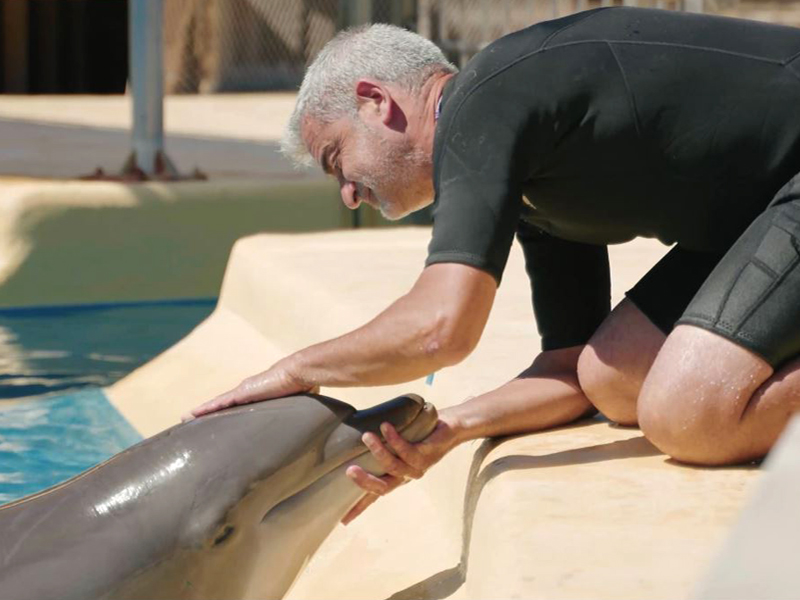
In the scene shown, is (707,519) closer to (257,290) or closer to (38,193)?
(257,290)

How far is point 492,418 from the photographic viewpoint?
3674 mm

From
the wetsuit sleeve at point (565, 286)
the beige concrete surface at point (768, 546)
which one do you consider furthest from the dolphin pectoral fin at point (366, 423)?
the beige concrete surface at point (768, 546)

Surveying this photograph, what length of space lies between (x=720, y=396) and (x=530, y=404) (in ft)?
1.91

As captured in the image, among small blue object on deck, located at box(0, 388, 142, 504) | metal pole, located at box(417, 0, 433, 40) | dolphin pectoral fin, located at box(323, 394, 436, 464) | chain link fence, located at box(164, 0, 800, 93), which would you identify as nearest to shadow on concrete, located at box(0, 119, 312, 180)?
metal pole, located at box(417, 0, 433, 40)

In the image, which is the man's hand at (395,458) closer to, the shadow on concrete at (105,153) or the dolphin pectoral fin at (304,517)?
the dolphin pectoral fin at (304,517)

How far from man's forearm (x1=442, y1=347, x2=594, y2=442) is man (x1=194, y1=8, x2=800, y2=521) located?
6 centimetres

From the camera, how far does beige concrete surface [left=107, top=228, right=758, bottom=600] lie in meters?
2.89

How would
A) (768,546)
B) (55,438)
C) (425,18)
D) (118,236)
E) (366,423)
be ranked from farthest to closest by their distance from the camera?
1. (425,18)
2. (118,236)
3. (55,438)
4. (366,423)
5. (768,546)

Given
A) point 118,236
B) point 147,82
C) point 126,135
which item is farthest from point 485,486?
point 126,135

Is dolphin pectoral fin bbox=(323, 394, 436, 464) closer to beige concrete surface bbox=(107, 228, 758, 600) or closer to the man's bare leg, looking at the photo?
beige concrete surface bbox=(107, 228, 758, 600)

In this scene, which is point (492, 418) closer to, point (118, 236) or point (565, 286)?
point (565, 286)

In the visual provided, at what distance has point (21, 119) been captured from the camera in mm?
14594

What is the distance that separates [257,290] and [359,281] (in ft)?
2.19

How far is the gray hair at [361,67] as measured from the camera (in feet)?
11.3
